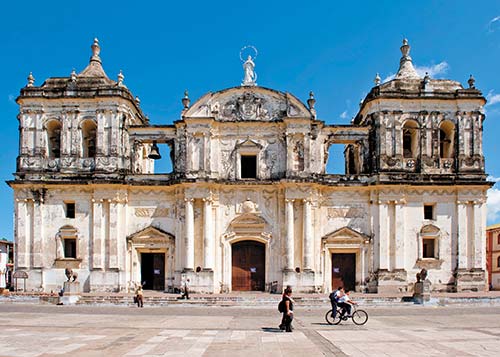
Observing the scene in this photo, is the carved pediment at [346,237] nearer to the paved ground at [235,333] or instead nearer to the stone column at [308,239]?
the stone column at [308,239]

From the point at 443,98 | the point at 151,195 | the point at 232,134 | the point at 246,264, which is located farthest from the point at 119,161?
the point at 443,98

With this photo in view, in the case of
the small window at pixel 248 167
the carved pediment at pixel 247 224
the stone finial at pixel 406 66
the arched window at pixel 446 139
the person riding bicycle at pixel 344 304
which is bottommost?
the person riding bicycle at pixel 344 304

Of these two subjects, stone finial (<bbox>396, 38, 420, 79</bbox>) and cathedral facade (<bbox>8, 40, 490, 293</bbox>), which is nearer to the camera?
cathedral facade (<bbox>8, 40, 490, 293</bbox>)

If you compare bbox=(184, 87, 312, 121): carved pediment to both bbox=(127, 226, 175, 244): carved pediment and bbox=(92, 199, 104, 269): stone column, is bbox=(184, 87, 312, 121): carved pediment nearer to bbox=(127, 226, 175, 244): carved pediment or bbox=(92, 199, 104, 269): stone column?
bbox=(127, 226, 175, 244): carved pediment

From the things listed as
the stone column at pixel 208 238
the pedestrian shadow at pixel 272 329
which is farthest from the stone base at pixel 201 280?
the pedestrian shadow at pixel 272 329

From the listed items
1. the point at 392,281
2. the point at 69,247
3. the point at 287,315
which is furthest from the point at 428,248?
the point at 69,247

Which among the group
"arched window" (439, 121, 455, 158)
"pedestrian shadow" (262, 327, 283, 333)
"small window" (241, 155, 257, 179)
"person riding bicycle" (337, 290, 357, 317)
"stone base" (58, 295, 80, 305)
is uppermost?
"arched window" (439, 121, 455, 158)

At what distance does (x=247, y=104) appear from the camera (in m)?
33.4

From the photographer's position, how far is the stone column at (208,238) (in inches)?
1248

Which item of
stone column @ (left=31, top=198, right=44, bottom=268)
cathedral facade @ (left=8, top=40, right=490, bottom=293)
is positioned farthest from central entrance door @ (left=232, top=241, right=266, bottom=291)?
stone column @ (left=31, top=198, right=44, bottom=268)

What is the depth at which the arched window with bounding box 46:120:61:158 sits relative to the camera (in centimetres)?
3344

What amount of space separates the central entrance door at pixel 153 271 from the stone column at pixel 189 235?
220cm

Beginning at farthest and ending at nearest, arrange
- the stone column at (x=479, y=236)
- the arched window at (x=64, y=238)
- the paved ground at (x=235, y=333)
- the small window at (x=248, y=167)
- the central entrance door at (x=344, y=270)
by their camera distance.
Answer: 1. the small window at (x=248, y=167)
2. the central entrance door at (x=344, y=270)
3. the stone column at (x=479, y=236)
4. the arched window at (x=64, y=238)
5. the paved ground at (x=235, y=333)

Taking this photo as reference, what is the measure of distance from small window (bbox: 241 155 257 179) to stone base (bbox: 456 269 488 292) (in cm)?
1429
